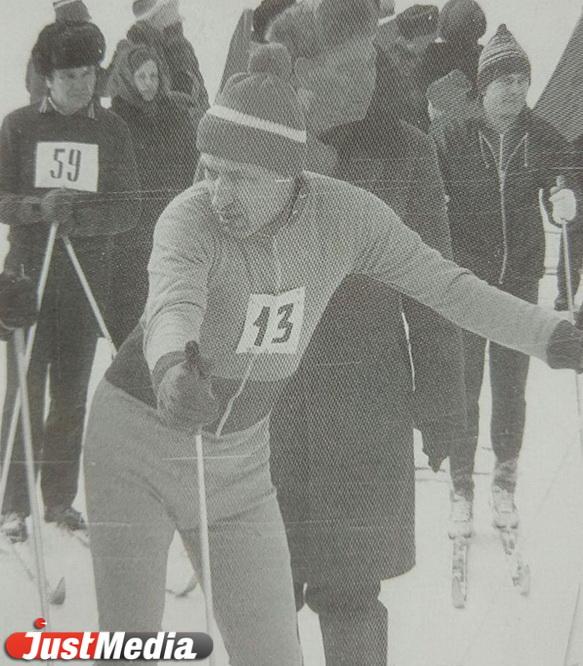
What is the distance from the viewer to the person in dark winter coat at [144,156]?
120cm

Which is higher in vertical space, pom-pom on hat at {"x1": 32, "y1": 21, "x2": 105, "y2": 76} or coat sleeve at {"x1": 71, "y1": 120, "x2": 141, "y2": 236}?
pom-pom on hat at {"x1": 32, "y1": 21, "x2": 105, "y2": 76}

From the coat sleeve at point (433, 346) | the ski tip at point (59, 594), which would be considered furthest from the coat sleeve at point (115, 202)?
the ski tip at point (59, 594)

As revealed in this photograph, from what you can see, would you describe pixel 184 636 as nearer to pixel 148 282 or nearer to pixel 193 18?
pixel 148 282

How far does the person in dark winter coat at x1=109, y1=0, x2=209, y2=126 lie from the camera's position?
120 cm

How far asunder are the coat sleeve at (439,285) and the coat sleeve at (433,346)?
1.1 inches

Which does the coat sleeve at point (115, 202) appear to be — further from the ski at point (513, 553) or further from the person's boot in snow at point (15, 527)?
the ski at point (513, 553)

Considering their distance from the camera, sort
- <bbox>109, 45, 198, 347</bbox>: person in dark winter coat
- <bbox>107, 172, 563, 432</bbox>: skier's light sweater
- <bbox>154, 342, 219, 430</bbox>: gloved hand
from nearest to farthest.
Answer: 1. <bbox>154, 342, 219, 430</bbox>: gloved hand
2. <bbox>107, 172, 563, 432</bbox>: skier's light sweater
3. <bbox>109, 45, 198, 347</bbox>: person in dark winter coat

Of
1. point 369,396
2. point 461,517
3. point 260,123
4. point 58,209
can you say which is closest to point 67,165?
point 58,209

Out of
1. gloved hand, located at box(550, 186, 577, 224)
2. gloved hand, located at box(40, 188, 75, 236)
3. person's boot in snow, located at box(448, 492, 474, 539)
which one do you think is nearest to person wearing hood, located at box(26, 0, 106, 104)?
gloved hand, located at box(40, 188, 75, 236)

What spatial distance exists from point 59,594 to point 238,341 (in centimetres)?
45

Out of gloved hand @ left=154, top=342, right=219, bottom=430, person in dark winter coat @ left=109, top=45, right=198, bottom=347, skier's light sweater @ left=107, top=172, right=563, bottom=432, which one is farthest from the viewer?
person in dark winter coat @ left=109, top=45, right=198, bottom=347

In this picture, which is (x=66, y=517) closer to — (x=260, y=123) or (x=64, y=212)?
(x=64, y=212)

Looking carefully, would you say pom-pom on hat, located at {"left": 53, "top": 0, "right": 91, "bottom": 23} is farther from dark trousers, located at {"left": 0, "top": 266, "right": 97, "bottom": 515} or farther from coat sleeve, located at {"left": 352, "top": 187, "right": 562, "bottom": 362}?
coat sleeve, located at {"left": 352, "top": 187, "right": 562, "bottom": 362}

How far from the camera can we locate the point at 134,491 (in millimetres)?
1100
